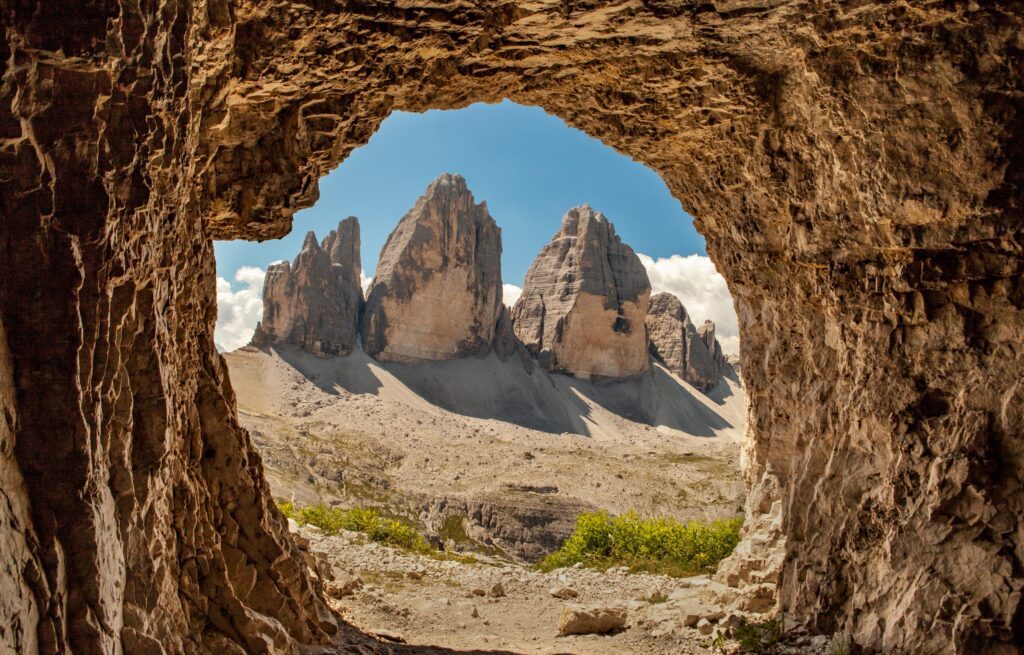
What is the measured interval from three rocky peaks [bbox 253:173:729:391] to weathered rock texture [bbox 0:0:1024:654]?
7532cm

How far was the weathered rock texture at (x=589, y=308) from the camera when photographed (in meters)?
97.2

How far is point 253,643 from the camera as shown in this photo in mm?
6547

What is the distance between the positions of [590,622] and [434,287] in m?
78.2

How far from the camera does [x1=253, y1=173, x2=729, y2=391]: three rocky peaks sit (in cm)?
8300

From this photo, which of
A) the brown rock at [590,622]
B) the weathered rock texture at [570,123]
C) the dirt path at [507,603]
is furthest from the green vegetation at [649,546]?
the weathered rock texture at [570,123]

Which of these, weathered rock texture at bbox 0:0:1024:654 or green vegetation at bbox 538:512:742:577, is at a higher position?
weathered rock texture at bbox 0:0:1024:654

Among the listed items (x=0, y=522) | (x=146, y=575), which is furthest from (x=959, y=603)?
(x=0, y=522)

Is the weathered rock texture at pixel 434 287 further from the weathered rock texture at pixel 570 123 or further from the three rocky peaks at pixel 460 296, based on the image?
the weathered rock texture at pixel 570 123

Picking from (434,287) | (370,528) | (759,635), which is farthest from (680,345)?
(759,635)

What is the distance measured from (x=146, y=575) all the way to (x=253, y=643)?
1.87m

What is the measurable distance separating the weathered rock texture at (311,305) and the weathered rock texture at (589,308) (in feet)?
90.3

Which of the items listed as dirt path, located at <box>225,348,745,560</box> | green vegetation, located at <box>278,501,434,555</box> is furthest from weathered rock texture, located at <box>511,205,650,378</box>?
green vegetation, located at <box>278,501,434,555</box>

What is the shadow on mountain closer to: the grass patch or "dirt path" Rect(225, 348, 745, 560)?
"dirt path" Rect(225, 348, 745, 560)

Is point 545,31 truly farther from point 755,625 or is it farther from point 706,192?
point 755,625
